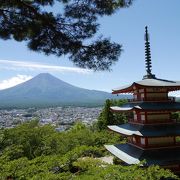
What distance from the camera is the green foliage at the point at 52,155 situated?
1192 cm

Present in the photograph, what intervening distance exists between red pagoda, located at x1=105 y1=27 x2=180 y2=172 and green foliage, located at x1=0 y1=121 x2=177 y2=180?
200 cm

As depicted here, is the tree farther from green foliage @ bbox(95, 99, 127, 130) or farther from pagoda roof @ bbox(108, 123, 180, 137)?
green foliage @ bbox(95, 99, 127, 130)

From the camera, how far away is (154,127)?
18.9 meters

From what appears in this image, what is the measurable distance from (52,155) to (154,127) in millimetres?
6311

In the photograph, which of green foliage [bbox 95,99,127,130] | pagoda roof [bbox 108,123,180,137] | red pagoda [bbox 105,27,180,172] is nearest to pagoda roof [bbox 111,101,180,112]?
red pagoda [bbox 105,27,180,172]

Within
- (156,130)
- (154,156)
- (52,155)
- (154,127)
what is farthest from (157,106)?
(52,155)

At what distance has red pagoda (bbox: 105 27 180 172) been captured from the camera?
18125 millimetres

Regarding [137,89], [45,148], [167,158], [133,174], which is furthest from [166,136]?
[45,148]

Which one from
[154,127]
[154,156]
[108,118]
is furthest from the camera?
[108,118]

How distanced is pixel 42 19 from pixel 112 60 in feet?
7.09

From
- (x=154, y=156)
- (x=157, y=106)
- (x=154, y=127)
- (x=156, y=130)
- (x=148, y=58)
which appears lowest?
(x=154, y=156)

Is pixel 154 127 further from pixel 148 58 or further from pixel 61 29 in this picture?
pixel 61 29

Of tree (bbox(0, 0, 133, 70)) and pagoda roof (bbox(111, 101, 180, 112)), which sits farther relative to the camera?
pagoda roof (bbox(111, 101, 180, 112))

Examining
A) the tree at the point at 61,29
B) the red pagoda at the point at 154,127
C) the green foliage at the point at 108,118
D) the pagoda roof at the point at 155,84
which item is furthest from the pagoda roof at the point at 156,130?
the green foliage at the point at 108,118
